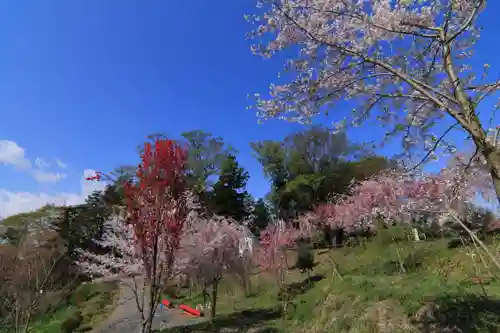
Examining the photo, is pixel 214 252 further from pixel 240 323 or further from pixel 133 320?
pixel 133 320

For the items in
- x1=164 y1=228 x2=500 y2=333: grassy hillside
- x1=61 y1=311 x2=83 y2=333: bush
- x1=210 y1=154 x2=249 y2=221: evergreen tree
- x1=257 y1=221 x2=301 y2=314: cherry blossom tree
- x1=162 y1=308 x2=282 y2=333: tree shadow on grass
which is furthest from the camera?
x1=210 y1=154 x2=249 y2=221: evergreen tree

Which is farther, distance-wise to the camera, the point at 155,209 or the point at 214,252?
the point at 214,252

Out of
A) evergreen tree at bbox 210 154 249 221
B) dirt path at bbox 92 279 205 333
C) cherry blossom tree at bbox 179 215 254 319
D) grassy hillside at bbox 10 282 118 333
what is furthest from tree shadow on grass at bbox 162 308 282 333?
evergreen tree at bbox 210 154 249 221

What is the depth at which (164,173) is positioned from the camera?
282 inches

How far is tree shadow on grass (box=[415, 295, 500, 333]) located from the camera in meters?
6.31

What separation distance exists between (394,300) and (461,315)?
1868mm

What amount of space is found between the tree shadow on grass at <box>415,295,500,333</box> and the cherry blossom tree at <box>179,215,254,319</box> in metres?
8.18

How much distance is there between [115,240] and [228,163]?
28991 mm

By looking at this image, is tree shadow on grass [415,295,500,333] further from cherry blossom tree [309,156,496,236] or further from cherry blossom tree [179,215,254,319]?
cherry blossom tree [179,215,254,319]

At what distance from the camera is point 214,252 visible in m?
14.1

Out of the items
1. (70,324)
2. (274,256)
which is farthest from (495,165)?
(70,324)

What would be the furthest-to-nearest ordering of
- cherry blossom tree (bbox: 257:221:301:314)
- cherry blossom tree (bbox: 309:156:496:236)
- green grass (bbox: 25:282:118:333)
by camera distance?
cherry blossom tree (bbox: 257:221:301:314)
green grass (bbox: 25:282:118:333)
cherry blossom tree (bbox: 309:156:496:236)

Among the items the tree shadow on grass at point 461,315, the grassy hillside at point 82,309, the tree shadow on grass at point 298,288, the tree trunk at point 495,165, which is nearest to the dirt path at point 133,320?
the grassy hillside at point 82,309

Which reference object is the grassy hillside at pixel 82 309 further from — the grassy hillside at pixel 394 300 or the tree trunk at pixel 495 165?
the tree trunk at pixel 495 165
